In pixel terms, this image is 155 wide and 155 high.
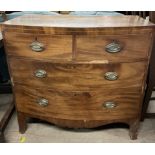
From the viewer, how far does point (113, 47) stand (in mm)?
1175

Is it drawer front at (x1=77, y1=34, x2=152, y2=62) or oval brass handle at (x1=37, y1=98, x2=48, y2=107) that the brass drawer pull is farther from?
oval brass handle at (x1=37, y1=98, x2=48, y2=107)

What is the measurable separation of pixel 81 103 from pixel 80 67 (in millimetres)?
265

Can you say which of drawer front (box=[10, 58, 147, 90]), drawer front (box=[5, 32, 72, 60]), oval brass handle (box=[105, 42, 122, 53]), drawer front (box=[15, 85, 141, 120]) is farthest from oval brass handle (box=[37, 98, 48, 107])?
oval brass handle (box=[105, 42, 122, 53])

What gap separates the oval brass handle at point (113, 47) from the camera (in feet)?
3.84

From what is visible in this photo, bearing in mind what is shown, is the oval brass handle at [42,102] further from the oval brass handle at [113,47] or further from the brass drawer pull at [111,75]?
the oval brass handle at [113,47]

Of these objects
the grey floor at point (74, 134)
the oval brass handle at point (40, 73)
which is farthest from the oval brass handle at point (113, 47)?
the grey floor at point (74, 134)

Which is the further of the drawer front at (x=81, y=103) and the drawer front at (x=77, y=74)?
the drawer front at (x=81, y=103)

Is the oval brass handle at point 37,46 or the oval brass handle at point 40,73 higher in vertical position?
the oval brass handle at point 37,46

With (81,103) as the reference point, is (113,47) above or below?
above

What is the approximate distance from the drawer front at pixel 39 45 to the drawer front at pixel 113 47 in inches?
3.1

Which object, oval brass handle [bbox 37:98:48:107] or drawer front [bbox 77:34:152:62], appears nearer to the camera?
drawer front [bbox 77:34:152:62]

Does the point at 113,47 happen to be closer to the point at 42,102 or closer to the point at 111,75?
the point at 111,75

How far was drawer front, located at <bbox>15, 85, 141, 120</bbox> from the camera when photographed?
134cm

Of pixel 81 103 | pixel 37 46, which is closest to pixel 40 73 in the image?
pixel 37 46
